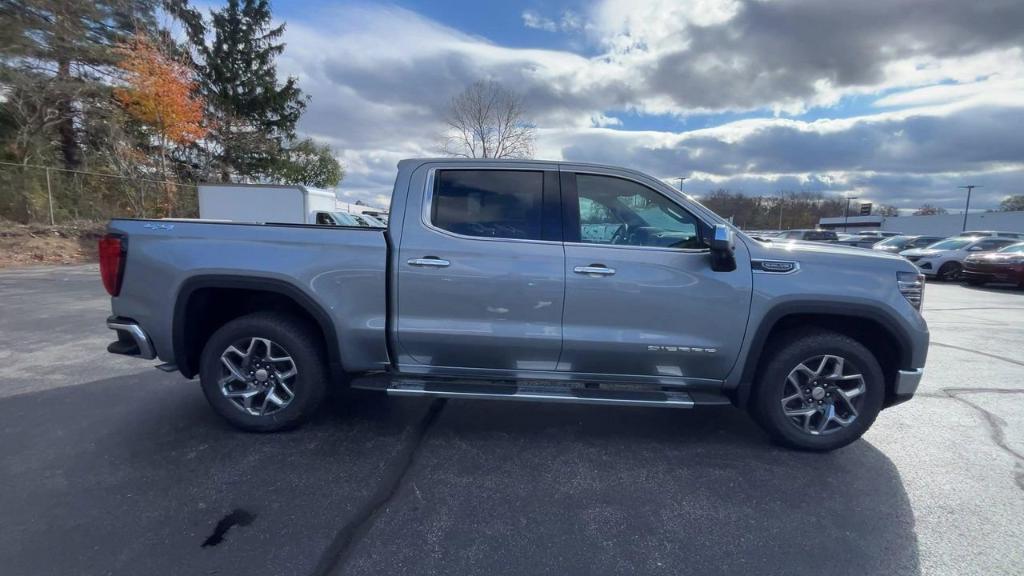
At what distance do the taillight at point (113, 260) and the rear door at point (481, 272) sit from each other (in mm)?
2021

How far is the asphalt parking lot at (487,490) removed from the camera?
2.33 metres

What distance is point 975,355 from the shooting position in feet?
20.3

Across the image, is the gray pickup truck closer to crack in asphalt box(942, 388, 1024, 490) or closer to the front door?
the front door

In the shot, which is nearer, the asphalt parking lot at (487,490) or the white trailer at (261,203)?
the asphalt parking lot at (487,490)

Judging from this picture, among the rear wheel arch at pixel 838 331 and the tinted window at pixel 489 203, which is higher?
the tinted window at pixel 489 203

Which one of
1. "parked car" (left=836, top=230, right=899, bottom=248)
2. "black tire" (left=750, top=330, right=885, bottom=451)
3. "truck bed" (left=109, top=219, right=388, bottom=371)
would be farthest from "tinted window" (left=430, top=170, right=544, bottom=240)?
"parked car" (left=836, top=230, right=899, bottom=248)

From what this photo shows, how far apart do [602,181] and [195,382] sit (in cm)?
425

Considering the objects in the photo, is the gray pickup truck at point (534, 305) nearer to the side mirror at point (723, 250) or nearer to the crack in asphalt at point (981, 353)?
the side mirror at point (723, 250)

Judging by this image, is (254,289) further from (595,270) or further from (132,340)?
(595,270)

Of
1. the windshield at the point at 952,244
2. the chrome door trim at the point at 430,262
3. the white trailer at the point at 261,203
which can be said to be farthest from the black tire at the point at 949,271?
the white trailer at the point at 261,203

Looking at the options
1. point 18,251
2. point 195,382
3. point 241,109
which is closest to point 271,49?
point 241,109

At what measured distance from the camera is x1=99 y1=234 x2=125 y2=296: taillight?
11.3ft

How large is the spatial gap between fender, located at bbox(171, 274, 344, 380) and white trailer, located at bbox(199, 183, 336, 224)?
1569 cm

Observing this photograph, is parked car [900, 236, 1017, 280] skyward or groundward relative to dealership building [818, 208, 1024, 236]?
groundward
